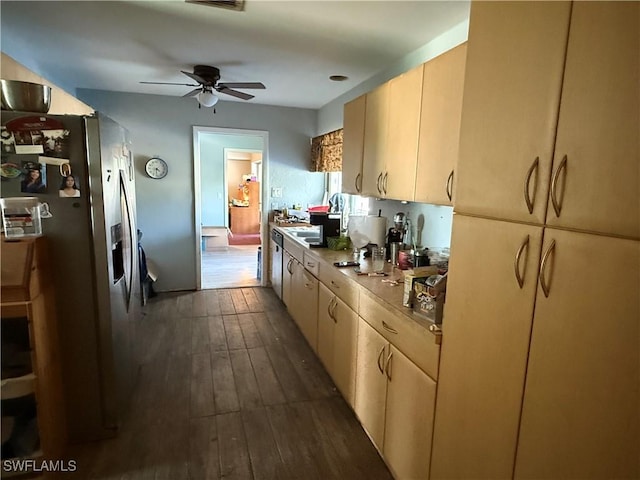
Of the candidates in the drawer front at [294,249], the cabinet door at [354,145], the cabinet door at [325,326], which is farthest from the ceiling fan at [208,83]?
the cabinet door at [325,326]

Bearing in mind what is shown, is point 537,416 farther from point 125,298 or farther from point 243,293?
point 243,293

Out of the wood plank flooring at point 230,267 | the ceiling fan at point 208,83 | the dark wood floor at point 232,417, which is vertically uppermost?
the ceiling fan at point 208,83

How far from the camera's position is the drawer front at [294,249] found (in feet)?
10.9

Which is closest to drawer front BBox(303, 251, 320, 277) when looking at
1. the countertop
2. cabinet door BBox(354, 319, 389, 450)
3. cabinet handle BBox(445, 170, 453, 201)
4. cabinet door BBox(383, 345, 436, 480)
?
the countertop

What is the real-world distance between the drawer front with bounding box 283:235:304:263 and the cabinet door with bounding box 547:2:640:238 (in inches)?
98.3

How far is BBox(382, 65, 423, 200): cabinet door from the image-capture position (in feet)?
6.50

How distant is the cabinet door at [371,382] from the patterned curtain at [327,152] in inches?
97.0

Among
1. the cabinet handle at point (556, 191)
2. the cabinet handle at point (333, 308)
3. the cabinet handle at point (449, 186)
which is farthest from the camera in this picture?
the cabinet handle at point (333, 308)

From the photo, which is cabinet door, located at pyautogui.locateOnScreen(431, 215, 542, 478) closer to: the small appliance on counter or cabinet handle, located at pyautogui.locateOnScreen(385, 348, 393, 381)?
the small appliance on counter

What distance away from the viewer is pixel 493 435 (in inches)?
46.0

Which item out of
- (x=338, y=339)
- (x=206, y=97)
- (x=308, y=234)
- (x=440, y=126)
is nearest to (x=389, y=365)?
(x=338, y=339)

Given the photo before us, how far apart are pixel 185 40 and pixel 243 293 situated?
302 centimetres

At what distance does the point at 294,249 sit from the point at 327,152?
144cm

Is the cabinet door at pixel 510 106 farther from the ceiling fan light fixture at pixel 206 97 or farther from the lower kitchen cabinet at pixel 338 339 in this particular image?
the ceiling fan light fixture at pixel 206 97
